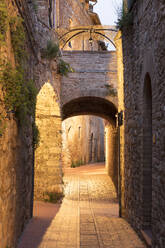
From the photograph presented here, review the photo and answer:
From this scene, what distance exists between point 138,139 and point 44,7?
660 cm

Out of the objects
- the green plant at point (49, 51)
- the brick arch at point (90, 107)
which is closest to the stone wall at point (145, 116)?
the green plant at point (49, 51)

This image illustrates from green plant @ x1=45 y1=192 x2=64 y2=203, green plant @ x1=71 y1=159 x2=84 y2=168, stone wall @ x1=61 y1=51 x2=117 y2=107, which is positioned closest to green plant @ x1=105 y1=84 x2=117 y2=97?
stone wall @ x1=61 y1=51 x2=117 y2=107

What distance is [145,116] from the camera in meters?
5.21

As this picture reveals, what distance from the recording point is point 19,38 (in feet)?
13.4

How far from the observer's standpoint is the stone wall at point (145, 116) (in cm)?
388

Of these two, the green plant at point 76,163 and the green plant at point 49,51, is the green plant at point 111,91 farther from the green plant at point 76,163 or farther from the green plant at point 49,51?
the green plant at point 76,163

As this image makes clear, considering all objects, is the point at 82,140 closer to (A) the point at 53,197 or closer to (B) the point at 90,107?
(B) the point at 90,107

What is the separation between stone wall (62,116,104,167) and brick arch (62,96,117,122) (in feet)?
17.5

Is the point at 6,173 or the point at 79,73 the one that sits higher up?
the point at 79,73

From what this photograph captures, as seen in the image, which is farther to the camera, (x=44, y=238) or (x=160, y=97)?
(x=44, y=238)

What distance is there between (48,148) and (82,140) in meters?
14.4

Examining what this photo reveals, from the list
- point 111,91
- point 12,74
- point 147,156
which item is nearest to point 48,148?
point 111,91

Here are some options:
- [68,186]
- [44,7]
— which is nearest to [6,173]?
[44,7]

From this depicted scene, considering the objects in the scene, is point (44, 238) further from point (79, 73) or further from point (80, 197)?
point (79, 73)
